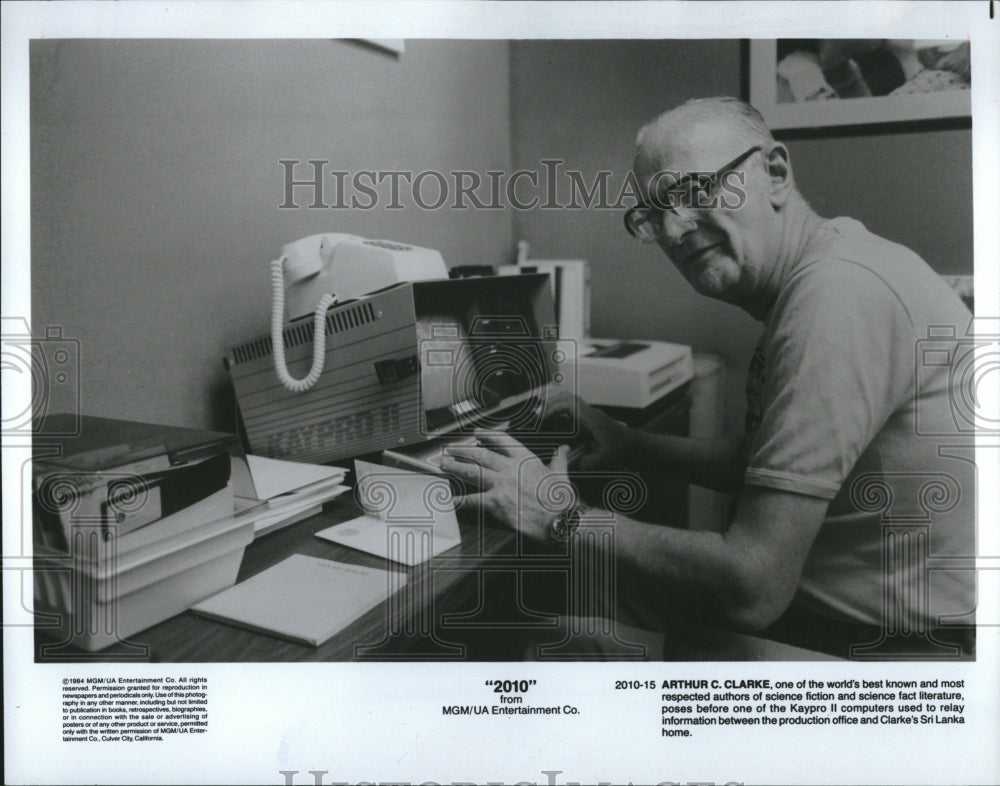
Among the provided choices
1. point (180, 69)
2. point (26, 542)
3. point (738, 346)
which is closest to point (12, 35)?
point (180, 69)

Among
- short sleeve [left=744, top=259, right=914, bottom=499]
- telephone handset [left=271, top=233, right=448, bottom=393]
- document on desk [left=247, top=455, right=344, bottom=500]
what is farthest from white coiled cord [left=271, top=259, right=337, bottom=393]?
short sleeve [left=744, top=259, right=914, bottom=499]

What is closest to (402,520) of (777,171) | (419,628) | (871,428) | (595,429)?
(419,628)

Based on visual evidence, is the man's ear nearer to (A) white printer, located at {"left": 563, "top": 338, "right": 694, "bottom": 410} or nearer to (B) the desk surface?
(A) white printer, located at {"left": 563, "top": 338, "right": 694, "bottom": 410}

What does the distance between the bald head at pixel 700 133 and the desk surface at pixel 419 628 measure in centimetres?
65

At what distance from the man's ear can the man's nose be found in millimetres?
136

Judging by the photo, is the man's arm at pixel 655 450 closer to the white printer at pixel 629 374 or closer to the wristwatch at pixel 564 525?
the white printer at pixel 629 374

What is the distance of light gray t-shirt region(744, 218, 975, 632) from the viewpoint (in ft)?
3.05

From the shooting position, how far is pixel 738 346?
70.5 inches

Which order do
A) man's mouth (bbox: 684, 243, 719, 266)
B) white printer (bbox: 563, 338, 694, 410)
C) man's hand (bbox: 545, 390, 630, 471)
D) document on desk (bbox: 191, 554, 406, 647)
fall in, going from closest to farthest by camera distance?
document on desk (bbox: 191, 554, 406, 647)
man's mouth (bbox: 684, 243, 719, 266)
man's hand (bbox: 545, 390, 630, 471)
white printer (bbox: 563, 338, 694, 410)

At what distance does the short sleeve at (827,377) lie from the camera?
3.03ft

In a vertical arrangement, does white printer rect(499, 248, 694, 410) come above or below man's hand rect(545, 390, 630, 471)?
above

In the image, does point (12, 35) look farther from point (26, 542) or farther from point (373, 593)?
point (373, 593)

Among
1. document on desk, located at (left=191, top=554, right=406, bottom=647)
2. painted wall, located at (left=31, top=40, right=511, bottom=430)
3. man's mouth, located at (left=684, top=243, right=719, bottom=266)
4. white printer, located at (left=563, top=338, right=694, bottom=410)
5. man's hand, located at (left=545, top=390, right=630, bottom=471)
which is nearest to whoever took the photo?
document on desk, located at (left=191, top=554, right=406, bottom=647)

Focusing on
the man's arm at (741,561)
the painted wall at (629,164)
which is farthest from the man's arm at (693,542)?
the painted wall at (629,164)
